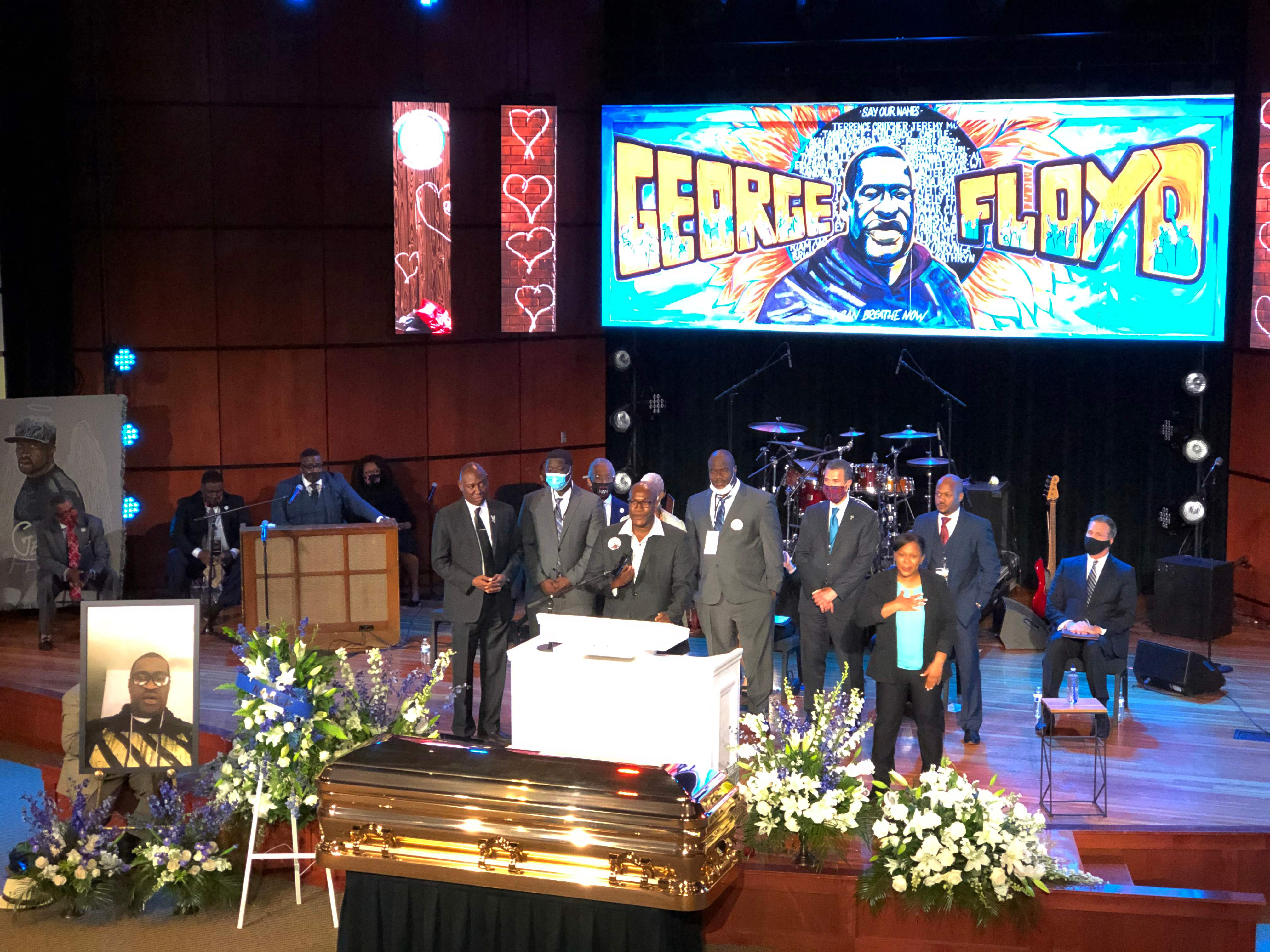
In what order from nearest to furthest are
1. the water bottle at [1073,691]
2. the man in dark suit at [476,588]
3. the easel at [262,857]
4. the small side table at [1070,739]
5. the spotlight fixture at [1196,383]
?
the easel at [262,857] < the small side table at [1070,739] < the water bottle at [1073,691] < the man in dark suit at [476,588] < the spotlight fixture at [1196,383]

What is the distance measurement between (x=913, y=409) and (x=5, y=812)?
26.5ft

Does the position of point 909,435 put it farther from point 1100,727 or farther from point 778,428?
point 1100,727

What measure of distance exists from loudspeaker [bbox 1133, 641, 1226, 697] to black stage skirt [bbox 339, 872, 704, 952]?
4.96 m

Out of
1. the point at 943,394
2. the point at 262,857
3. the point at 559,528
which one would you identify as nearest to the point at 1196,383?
the point at 943,394

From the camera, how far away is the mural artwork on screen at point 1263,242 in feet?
34.1

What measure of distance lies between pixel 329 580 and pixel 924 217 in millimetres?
5616

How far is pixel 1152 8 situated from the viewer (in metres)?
11.0

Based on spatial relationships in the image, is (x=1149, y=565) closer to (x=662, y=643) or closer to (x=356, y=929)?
(x=662, y=643)

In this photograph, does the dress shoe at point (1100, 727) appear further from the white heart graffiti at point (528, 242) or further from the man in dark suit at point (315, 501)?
the white heart graffiti at point (528, 242)

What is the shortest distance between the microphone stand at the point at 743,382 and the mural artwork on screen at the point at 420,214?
2.72m

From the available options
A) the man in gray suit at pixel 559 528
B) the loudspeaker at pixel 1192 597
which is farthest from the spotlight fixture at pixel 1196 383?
the man in gray suit at pixel 559 528

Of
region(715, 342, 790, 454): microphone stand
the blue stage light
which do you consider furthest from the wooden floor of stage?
region(715, 342, 790, 454): microphone stand

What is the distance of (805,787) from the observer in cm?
555

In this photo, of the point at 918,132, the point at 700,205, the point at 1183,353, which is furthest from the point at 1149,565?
the point at 700,205
